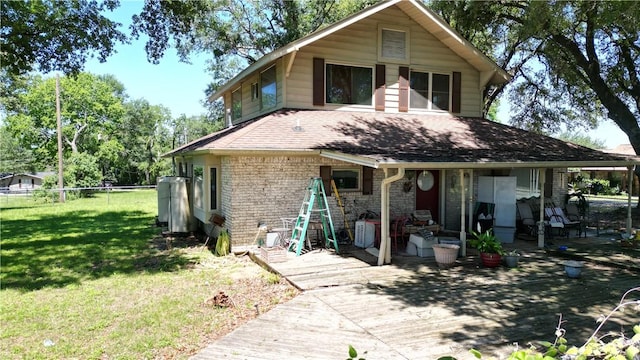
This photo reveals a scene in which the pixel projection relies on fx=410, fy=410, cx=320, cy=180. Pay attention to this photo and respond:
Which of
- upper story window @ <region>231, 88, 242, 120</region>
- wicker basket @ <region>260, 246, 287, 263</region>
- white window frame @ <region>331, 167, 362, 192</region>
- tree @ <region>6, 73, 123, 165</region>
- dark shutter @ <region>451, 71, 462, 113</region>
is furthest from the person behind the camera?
tree @ <region>6, 73, 123, 165</region>

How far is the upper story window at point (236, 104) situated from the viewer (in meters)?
16.3

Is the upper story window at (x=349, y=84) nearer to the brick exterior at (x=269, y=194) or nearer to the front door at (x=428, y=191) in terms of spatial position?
the brick exterior at (x=269, y=194)

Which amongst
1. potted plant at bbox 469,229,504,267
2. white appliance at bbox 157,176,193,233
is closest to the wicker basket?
potted plant at bbox 469,229,504,267

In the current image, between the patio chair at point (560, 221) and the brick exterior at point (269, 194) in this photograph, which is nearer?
the brick exterior at point (269, 194)

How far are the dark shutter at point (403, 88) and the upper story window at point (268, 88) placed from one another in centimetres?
391

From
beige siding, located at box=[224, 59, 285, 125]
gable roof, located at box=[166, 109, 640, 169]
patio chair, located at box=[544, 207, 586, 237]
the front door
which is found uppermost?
beige siding, located at box=[224, 59, 285, 125]

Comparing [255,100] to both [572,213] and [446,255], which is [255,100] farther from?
[572,213]

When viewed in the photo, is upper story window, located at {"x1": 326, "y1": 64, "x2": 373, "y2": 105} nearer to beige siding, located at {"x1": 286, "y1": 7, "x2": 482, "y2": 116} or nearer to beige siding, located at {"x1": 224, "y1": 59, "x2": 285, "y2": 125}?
beige siding, located at {"x1": 286, "y1": 7, "x2": 482, "y2": 116}

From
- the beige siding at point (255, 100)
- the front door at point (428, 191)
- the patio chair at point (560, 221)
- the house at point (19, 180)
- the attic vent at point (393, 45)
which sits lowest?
the house at point (19, 180)

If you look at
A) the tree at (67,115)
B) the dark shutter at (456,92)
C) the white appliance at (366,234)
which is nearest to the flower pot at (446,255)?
the white appliance at (366,234)

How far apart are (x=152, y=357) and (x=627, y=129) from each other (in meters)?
19.0

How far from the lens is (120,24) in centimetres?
1262

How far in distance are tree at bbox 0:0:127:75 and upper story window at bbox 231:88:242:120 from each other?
4656 mm

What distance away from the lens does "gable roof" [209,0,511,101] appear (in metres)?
11.4
